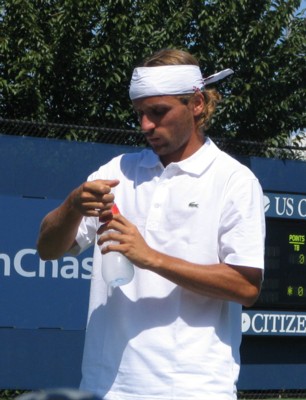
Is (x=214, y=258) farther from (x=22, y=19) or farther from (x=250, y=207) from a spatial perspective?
(x=22, y=19)

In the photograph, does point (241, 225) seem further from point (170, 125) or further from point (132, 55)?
point (132, 55)

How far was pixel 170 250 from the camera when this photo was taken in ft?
10.6

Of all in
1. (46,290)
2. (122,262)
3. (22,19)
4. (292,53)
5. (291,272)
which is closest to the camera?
(122,262)

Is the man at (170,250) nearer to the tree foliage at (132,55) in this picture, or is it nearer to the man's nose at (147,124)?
the man's nose at (147,124)

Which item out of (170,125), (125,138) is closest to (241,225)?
(170,125)

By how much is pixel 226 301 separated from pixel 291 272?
274 inches

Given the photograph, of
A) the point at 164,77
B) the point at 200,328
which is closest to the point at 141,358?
the point at 200,328

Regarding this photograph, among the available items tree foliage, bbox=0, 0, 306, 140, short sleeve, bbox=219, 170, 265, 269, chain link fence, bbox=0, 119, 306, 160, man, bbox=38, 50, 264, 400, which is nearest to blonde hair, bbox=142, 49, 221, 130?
man, bbox=38, 50, 264, 400

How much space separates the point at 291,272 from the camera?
10.1 metres

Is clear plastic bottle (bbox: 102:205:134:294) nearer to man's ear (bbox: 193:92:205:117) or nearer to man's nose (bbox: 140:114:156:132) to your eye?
man's nose (bbox: 140:114:156:132)

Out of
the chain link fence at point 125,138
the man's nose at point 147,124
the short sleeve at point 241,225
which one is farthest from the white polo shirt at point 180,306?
the chain link fence at point 125,138

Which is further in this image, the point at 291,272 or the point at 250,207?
the point at 291,272

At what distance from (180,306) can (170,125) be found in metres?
0.55

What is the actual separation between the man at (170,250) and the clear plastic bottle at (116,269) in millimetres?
42
